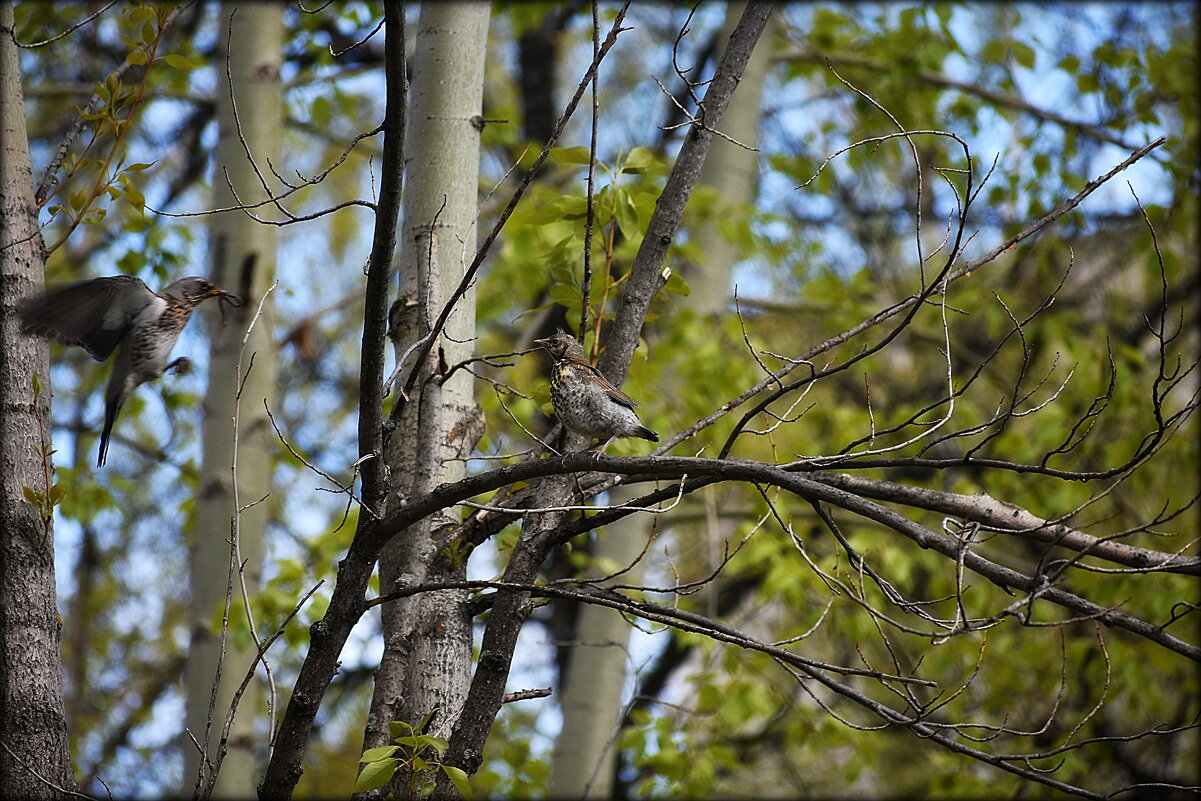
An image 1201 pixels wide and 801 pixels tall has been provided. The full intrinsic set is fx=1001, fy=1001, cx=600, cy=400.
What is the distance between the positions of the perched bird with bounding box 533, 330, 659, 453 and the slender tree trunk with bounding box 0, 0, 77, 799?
1122 mm

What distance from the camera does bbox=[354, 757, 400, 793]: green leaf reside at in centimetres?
180

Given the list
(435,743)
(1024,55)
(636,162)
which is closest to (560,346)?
(636,162)

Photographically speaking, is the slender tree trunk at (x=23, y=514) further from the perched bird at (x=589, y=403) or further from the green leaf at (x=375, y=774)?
the perched bird at (x=589, y=403)

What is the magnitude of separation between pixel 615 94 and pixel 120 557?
5421mm

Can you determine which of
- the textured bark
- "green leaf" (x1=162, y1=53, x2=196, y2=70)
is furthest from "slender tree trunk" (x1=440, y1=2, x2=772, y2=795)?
the textured bark

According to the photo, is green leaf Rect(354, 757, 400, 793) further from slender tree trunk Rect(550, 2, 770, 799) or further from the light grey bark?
the light grey bark

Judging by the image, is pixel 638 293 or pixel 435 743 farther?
pixel 638 293

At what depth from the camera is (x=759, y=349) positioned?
291 centimetres

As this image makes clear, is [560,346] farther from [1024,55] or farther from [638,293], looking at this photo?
[1024,55]

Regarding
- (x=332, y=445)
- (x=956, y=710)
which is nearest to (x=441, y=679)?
(x=956, y=710)

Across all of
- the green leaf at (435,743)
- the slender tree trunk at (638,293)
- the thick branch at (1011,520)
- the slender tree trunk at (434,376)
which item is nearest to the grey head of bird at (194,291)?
the slender tree trunk at (434,376)

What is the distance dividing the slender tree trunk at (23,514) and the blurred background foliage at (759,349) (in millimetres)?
162

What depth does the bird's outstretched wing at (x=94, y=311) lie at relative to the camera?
2.18m

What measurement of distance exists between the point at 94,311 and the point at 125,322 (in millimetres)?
261
